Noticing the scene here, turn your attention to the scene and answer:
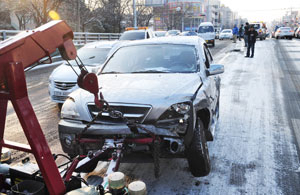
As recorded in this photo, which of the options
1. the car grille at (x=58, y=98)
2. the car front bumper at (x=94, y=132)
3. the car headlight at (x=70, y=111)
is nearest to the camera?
the car front bumper at (x=94, y=132)

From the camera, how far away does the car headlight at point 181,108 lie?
3.15 m

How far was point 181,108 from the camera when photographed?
10.4 feet

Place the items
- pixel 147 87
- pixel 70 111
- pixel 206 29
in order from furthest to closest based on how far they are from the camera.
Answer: pixel 206 29
pixel 147 87
pixel 70 111

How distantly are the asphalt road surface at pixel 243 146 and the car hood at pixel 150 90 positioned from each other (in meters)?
1.04

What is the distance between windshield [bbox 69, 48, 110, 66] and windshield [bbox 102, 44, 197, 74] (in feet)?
11.2

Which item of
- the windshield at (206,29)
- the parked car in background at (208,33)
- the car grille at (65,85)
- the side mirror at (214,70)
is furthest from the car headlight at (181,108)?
the windshield at (206,29)

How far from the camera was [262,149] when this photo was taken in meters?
4.39

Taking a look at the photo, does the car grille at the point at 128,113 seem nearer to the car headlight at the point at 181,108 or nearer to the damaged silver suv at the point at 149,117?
the damaged silver suv at the point at 149,117

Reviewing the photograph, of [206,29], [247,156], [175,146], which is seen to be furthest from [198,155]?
[206,29]

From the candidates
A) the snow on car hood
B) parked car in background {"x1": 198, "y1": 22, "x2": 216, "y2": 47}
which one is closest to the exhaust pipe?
A: the snow on car hood

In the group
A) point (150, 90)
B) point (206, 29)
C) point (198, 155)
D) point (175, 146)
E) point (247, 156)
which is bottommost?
point (247, 156)

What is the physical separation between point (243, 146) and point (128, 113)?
7.33ft

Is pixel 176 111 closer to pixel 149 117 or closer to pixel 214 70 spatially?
pixel 149 117

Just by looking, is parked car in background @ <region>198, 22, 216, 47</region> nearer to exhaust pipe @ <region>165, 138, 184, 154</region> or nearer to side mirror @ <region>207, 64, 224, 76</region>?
side mirror @ <region>207, 64, 224, 76</region>
